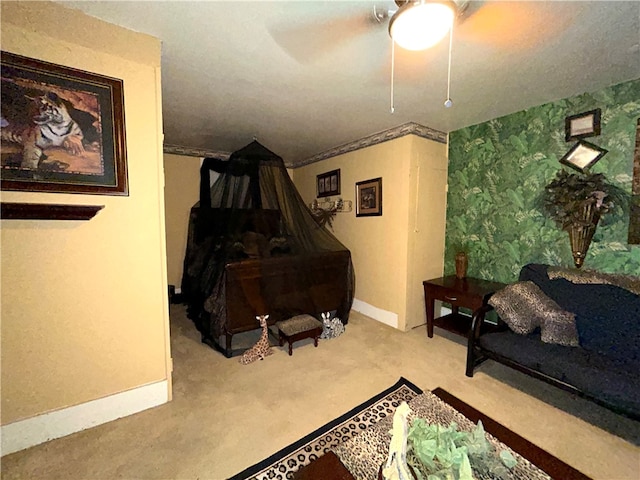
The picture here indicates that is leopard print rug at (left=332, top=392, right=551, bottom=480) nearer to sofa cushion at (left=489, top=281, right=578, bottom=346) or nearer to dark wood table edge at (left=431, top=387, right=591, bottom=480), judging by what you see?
dark wood table edge at (left=431, top=387, right=591, bottom=480)

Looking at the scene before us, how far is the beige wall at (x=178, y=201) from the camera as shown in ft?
13.5

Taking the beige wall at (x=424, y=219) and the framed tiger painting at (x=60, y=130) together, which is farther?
the beige wall at (x=424, y=219)

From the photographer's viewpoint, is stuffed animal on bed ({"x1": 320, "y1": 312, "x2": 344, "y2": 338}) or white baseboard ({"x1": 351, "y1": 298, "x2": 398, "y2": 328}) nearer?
stuffed animal on bed ({"x1": 320, "y1": 312, "x2": 344, "y2": 338})

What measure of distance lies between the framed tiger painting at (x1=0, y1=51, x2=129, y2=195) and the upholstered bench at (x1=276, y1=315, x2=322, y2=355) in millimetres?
1758

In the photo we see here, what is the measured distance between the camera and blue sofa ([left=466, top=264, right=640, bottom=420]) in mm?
1558

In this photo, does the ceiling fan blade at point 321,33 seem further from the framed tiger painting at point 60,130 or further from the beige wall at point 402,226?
the beige wall at point 402,226

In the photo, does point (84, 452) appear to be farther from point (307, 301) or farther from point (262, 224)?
point (262, 224)

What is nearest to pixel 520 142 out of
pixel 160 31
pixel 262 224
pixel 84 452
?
pixel 262 224

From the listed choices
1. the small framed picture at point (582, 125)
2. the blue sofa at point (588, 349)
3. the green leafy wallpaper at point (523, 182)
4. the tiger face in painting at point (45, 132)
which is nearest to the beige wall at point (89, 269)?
the tiger face in painting at point (45, 132)

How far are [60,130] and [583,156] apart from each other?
3.77m

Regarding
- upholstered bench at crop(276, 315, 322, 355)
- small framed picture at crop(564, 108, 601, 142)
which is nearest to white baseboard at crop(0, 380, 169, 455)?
upholstered bench at crop(276, 315, 322, 355)

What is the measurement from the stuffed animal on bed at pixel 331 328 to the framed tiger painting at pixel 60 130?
2.18 m

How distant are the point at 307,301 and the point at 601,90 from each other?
128 inches

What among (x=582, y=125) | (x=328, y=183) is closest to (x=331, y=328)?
(x=328, y=183)
